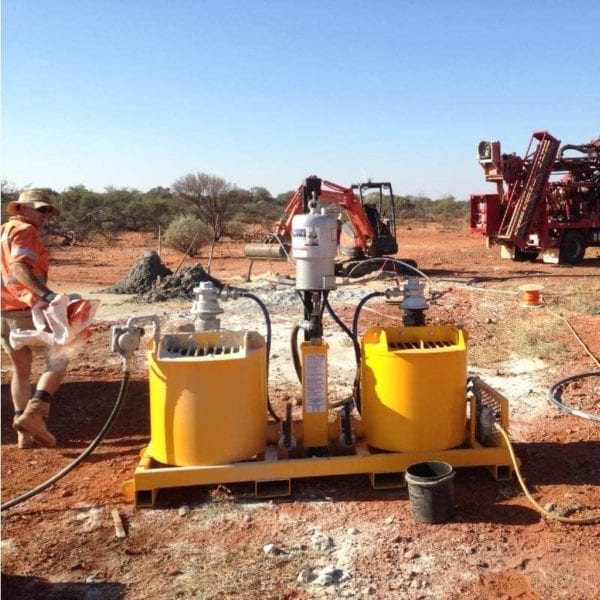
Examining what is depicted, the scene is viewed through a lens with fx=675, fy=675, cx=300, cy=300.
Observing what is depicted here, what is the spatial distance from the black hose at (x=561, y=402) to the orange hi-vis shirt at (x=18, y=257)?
165 inches

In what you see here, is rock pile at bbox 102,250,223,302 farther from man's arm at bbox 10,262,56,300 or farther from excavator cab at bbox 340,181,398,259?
man's arm at bbox 10,262,56,300

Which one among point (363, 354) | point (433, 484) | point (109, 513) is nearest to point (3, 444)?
point (109, 513)

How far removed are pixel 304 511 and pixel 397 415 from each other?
2.72ft

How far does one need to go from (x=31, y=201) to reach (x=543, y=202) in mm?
13072

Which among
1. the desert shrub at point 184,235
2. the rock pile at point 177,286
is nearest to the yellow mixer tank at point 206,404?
the rock pile at point 177,286

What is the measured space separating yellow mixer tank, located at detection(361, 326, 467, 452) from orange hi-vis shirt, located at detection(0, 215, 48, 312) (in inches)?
99.0

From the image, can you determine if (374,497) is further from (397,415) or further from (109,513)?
(109,513)

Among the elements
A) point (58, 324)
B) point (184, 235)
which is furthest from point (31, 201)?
point (184, 235)

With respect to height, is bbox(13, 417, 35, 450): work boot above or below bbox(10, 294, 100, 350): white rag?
below

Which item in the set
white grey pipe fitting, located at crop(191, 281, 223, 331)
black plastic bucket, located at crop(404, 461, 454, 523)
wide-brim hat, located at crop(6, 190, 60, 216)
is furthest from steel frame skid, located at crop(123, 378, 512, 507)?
wide-brim hat, located at crop(6, 190, 60, 216)

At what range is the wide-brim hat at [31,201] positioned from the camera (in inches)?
201

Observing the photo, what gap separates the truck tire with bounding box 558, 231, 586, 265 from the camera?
16234 millimetres

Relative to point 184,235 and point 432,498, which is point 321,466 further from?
point 184,235

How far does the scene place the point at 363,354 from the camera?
14.3 feet
